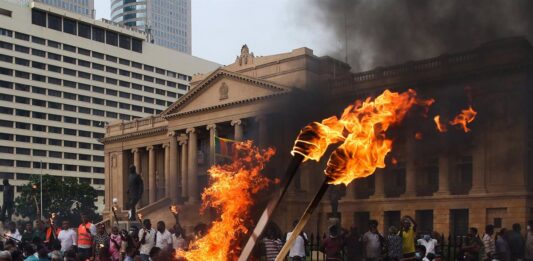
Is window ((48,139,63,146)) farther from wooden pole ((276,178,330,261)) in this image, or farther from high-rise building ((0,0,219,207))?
wooden pole ((276,178,330,261))

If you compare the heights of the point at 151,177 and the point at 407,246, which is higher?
the point at 407,246

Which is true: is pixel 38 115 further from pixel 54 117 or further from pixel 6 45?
pixel 6 45

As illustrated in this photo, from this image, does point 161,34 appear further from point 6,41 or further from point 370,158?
point 370,158

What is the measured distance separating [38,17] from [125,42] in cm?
1592

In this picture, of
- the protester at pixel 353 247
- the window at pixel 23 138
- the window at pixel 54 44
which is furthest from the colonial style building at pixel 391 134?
the window at pixel 54 44

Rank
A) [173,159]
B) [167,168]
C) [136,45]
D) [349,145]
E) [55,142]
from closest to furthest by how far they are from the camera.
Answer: [349,145]
[173,159]
[167,168]
[55,142]
[136,45]

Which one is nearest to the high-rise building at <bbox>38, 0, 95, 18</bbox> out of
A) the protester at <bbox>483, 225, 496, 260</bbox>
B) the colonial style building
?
the colonial style building

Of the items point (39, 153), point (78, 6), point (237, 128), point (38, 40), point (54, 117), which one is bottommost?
point (39, 153)

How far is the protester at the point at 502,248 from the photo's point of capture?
15.0 meters

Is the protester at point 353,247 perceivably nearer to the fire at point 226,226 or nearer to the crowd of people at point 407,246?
the crowd of people at point 407,246

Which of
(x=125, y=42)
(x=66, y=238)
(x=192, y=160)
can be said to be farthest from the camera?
(x=125, y=42)

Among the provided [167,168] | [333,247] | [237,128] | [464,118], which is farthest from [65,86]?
[464,118]

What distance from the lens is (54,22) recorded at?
10206cm

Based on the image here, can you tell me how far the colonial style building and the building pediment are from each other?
0.11 m
